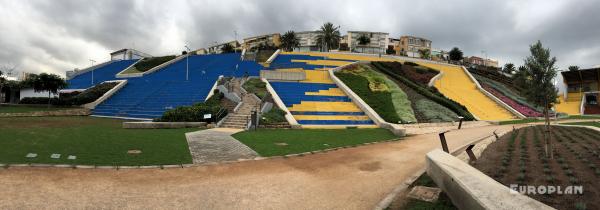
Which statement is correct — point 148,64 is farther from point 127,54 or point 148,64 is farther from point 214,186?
point 214,186

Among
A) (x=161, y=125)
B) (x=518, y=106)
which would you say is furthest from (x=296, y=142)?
(x=518, y=106)

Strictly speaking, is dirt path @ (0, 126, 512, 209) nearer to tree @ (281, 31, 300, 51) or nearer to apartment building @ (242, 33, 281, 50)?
tree @ (281, 31, 300, 51)

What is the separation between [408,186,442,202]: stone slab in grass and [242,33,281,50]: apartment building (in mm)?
91427

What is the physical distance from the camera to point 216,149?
1356cm

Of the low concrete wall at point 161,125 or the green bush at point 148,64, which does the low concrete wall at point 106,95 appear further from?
the low concrete wall at point 161,125

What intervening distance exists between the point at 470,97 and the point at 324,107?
23188 mm

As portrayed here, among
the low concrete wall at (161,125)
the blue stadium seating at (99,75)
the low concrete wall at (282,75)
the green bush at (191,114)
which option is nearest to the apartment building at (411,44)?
the low concrete wall at (282,75)

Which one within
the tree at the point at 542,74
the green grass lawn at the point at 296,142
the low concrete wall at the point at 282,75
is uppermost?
the low concrete wall at the point at 282,75

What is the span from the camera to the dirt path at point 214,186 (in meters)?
6.71

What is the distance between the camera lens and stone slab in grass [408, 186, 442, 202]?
680cm

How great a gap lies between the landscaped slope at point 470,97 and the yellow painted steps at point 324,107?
46.6 feet

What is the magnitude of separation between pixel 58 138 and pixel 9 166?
596cm

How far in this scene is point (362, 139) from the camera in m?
18.1

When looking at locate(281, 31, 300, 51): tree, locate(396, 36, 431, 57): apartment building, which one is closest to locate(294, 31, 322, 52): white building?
locate(281, 31, 300, 51): tree
